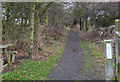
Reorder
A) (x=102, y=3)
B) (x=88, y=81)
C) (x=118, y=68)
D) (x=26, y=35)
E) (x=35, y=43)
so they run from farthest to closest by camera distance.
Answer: (x=102, y=3) < (x=26, y=35) < (x=35, y=43) < (x=88, y=81) < (x=118, y=68)

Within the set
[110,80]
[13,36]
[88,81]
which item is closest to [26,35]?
[13,36]

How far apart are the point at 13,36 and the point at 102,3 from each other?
467 inches

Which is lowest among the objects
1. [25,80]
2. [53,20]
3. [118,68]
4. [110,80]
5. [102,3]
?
[25,80]

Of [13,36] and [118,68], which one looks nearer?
[118,68]

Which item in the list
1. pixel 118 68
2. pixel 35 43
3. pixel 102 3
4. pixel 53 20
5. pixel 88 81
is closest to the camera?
pixel 118 68

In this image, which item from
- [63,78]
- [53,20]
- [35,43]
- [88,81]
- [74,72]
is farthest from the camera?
[53,20]

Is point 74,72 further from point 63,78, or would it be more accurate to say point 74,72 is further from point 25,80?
point 25,80

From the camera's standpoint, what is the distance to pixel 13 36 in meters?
10.7

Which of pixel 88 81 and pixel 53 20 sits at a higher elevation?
pixel 53 20

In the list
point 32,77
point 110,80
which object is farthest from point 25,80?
point 110,80

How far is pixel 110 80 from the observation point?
7.38 ft

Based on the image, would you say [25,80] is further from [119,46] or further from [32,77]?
[119,46]

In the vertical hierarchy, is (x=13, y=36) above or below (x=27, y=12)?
below

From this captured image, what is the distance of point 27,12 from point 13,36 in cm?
376
